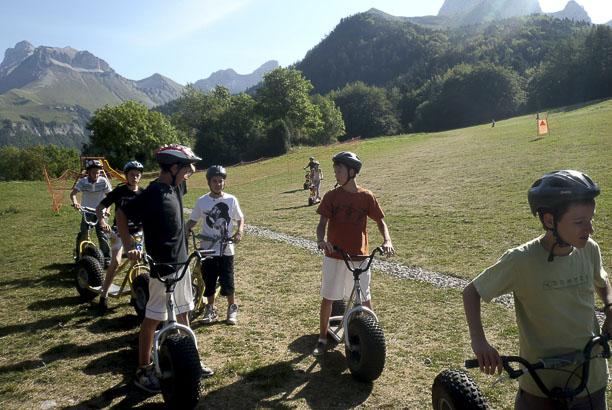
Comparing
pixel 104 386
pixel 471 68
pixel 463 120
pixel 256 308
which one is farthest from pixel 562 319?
pixel 471 68

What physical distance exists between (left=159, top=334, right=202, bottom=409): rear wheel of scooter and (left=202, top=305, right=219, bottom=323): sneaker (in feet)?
7.69

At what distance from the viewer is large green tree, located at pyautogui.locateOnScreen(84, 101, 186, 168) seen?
56.0m

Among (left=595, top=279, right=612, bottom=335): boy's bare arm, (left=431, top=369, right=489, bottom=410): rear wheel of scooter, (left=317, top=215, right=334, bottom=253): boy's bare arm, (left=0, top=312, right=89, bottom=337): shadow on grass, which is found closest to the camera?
(left=595, top=279, right=612, bottom=335): boy's bare arm

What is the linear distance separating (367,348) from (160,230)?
7.87 ft

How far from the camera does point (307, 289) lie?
7637 millimetres

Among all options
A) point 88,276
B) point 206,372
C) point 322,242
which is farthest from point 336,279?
point 88,276

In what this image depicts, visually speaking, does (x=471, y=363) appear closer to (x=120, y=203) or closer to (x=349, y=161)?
(x=349, y=161)

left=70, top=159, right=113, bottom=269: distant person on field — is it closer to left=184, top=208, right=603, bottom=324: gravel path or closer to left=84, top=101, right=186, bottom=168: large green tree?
left=184, top=208, right=603, bottom=324: gravel path

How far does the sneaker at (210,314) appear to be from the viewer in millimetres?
6051

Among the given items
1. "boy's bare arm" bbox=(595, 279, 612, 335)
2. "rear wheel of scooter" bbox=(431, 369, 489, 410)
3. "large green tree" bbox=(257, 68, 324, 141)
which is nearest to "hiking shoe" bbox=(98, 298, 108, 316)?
"rear wheel of scooter" bbox=(431, 369, 489, 410)

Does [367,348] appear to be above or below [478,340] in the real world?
below

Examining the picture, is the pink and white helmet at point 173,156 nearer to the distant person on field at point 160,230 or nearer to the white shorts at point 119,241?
the distant person on field at point 160,230

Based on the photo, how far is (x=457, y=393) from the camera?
A: 2.62 metres

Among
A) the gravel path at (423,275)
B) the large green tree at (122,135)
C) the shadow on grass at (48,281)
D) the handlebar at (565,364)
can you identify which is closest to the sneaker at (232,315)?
the gravel path at (423,275)
